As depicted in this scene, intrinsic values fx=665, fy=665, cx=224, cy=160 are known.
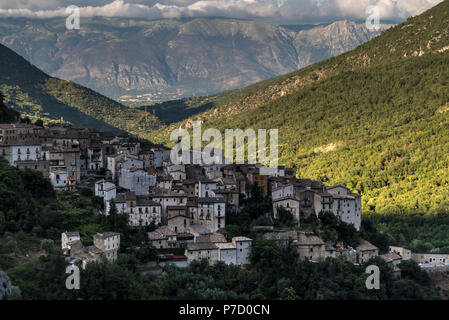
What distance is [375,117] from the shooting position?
124 metres

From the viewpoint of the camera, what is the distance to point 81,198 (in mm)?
51281

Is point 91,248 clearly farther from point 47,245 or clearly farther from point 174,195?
point 174,195

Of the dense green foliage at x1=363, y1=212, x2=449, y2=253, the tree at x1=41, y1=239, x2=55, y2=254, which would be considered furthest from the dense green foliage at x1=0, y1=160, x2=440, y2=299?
the dense green foliage at x1=363, y1=212, x2=449, y2=253

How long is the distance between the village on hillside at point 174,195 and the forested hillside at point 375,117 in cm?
3276

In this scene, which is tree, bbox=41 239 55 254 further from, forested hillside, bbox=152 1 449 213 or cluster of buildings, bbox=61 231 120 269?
forested hillside, bbox=152 1 449 213

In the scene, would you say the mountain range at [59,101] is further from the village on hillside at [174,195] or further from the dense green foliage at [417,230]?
the dense green foliage at [417,230]

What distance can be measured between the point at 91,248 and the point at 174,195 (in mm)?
8742

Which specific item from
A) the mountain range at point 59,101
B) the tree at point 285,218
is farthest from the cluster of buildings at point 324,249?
the mountain range at point 59,101

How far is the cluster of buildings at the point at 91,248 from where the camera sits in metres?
41.8

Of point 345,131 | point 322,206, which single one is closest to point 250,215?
point 322,206

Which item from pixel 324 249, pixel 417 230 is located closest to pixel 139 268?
pixel 324 249

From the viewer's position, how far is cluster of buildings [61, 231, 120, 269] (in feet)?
137

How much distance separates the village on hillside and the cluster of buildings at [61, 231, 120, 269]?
2.5 inches
